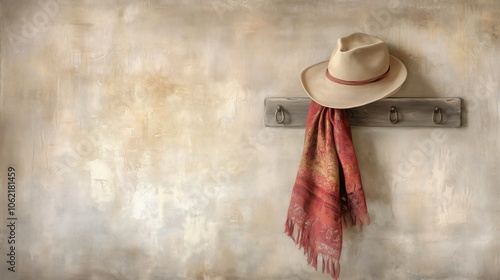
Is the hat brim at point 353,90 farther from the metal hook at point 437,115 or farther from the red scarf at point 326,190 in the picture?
the metal hook at point 437,115

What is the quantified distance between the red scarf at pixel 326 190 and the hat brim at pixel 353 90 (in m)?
0.06

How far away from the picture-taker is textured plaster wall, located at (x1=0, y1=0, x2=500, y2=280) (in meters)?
2.07

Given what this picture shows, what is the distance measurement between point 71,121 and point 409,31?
5.54 feet

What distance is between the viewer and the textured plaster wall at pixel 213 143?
81.6 inches

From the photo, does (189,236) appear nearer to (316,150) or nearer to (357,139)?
(316,150)

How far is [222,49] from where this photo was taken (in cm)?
219

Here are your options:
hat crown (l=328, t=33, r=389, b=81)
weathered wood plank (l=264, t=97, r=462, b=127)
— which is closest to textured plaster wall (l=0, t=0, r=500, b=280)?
weathered wood plank (l=264, t=97, r=462, b=127)

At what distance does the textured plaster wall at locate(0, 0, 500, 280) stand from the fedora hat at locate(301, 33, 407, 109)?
0.11 m

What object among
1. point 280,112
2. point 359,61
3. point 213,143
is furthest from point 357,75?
point 213,143

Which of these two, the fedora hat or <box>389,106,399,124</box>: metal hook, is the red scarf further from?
<box>389,106,399,124</box>: metal hook

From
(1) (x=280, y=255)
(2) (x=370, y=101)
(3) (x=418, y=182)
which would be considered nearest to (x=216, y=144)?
(1) (x=280, y=255)

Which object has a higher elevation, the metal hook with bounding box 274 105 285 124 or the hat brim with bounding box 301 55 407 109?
the hat brim with bounding box 301 55 407 109

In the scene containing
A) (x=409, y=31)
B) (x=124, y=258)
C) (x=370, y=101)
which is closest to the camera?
(x=370, y=101)

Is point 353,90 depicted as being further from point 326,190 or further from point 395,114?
point 326,190
